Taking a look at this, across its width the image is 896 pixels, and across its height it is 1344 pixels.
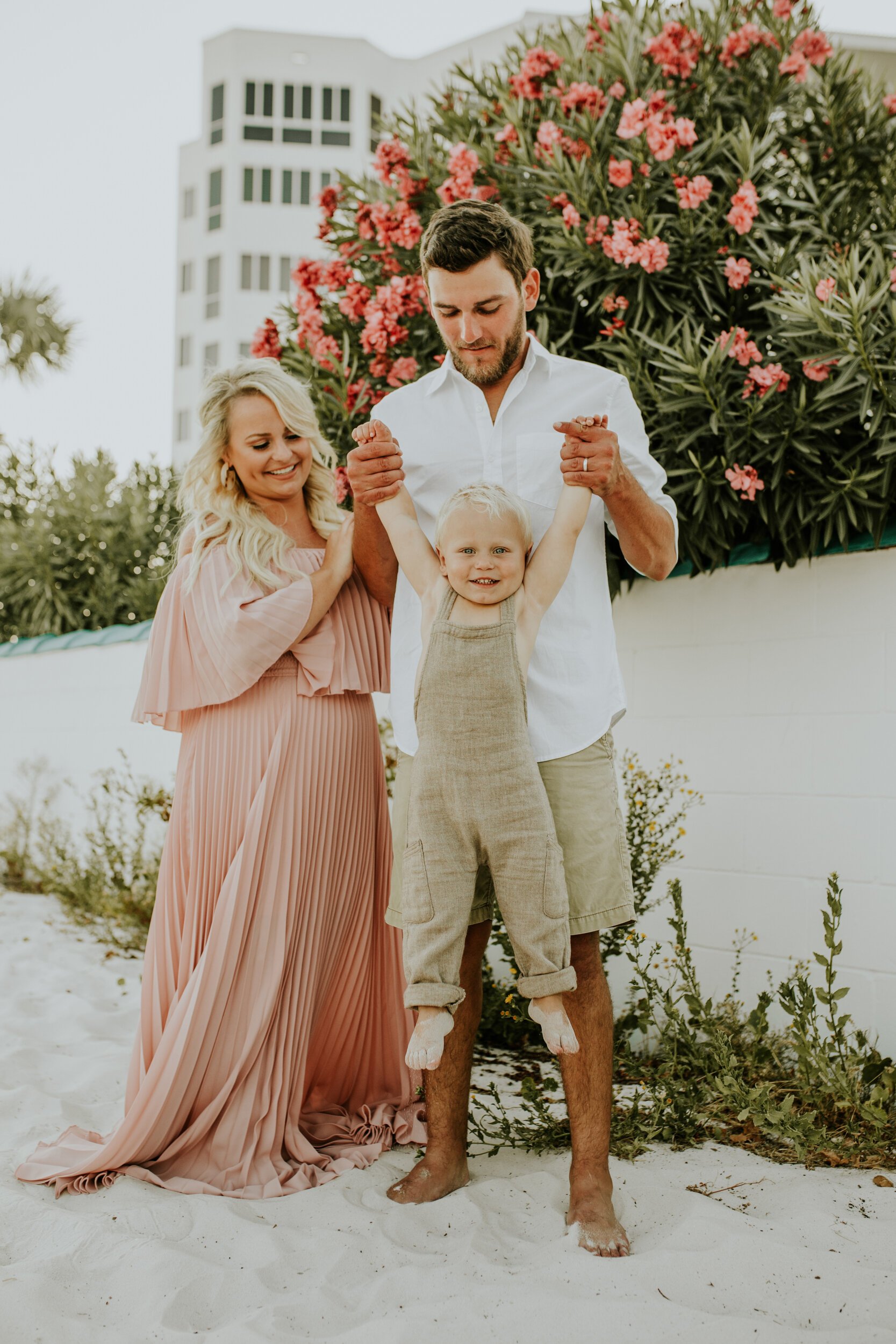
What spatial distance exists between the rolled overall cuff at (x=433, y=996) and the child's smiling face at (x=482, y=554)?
77 centimetres

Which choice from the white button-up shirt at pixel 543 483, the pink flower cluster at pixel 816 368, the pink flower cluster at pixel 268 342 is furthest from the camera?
the pink flower cluster at pixel 268 342

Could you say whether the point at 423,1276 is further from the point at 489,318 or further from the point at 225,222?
the point at 225,222

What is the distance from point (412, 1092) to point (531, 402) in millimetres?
1829

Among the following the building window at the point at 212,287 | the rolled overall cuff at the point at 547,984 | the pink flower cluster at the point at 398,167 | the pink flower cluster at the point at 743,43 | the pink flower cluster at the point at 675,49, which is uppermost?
the building window at the point at 212,287

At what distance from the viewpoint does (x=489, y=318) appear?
88.6 inches

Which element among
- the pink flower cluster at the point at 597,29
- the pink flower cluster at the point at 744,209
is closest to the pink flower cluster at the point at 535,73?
the pink flower cluster at the point at 597,29

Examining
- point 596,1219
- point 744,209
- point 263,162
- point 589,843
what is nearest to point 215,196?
point 263,162

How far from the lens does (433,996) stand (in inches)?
78.6

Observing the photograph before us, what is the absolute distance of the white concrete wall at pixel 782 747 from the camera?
123 inches

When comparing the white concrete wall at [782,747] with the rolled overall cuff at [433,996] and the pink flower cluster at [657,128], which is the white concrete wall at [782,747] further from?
the rolled overall cuff at [433,996]

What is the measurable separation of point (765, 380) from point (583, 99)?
1394 millimetres

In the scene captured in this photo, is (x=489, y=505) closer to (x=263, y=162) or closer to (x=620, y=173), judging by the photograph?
(x=620, y=173)

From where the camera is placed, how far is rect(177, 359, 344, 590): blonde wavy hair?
2682mm

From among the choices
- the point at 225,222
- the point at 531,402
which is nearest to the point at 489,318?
the point at 531,402
